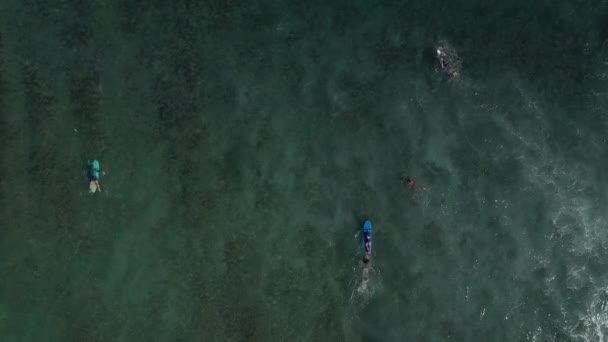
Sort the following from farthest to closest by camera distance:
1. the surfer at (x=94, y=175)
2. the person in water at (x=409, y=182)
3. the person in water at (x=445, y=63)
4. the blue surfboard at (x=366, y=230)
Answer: the person in water at (x=445, y=63) < the person in water at (x=409, y=182) < the blue surfboard at (x=366, y=230) < the surfer at (x=94, y=175)

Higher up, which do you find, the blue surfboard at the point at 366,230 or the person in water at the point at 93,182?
the person in water at the point at 93,182

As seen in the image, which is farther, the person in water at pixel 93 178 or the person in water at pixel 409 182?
the person in water at pixel 409 182

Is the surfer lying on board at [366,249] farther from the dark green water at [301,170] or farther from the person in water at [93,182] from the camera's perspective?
the person in water at [93,182]

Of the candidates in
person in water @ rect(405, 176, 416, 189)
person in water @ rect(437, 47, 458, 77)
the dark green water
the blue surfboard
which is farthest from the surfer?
person in water @ rect(437, 47, 458, 77)

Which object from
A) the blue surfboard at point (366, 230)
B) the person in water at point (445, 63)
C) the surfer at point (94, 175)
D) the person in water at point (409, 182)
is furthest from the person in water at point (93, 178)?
the person in water at point (445, 63)

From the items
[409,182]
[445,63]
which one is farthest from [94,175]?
[445,63]

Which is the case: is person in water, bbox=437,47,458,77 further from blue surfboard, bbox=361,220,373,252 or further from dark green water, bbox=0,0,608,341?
blue surfboard, bbox=361,220,373,252
